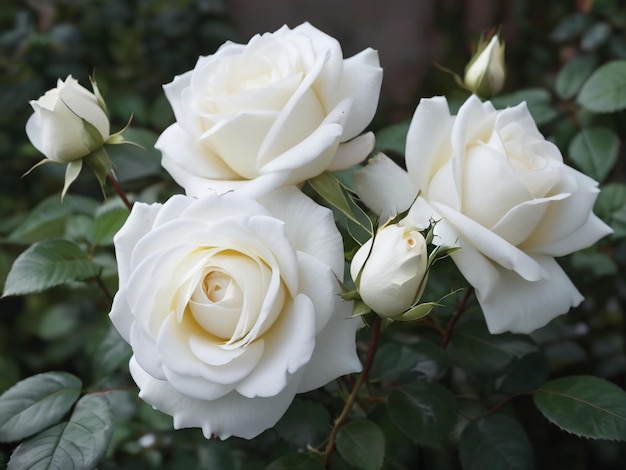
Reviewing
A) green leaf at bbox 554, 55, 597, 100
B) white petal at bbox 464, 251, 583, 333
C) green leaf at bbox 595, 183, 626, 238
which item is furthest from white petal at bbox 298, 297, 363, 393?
green leaf at bbox 554, 55, 597, 100

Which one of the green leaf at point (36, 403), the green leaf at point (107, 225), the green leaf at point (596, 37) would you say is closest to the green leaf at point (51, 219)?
the green leaf at point (107, 225)

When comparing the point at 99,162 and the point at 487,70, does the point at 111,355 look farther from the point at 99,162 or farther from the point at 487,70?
the point at 487,70

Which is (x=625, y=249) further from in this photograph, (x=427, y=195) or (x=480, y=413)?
(x=427, y=195)

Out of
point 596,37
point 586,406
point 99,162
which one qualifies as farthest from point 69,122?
point 596,37

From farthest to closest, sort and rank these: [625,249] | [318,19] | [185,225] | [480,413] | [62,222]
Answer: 1. [318,19]
2. [625,249]
3. [62,222]
4. [480,413]
5. [185,225]

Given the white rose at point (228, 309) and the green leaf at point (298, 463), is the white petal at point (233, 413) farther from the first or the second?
the green leaf at point (298, 463)

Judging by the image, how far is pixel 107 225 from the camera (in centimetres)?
70

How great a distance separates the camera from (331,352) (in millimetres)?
450

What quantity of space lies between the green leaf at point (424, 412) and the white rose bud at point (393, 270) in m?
0.19

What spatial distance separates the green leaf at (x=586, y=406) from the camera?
0.55m

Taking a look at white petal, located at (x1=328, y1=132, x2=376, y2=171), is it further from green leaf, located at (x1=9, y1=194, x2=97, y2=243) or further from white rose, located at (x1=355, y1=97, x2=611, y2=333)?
green leaf, located at (x1=9, y1=194, x2=97, y2=243)

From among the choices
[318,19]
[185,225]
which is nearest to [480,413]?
[185,225]

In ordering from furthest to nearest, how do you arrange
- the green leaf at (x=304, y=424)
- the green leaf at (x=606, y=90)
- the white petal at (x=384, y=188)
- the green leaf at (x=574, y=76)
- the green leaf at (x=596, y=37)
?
the green leaf at (x=596, y=37) → the green leaf at (x=574, y=76) → the green leaf at (x=606, y=90) → the green leaf at (x=304, y=424) → the white petal at (x=384, y=188)

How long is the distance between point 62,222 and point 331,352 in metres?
0.48
